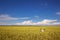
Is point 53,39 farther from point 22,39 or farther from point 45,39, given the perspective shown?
point 22,39

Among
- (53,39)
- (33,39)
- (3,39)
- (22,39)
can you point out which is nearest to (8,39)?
(3,39)

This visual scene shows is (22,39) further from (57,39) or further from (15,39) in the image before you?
(57,39)

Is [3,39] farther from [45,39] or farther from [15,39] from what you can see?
[45,39]

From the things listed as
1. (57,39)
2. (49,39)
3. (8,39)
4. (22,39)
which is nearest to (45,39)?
(49,39)

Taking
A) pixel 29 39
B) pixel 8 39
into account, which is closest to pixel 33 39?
pixel 29 39

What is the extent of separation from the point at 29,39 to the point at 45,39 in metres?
0.77

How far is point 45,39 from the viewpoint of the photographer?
6453mm

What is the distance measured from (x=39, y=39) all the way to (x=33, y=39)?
0.29 m

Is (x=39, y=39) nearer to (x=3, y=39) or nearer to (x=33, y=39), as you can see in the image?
(x=33, y=39)

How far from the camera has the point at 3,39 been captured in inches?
247

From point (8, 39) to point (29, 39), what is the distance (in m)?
0.99

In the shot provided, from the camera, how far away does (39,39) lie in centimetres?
645

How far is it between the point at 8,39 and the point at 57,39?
2385 mm

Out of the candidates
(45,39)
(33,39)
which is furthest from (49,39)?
(33,39)
